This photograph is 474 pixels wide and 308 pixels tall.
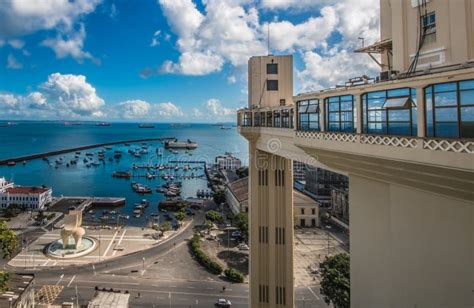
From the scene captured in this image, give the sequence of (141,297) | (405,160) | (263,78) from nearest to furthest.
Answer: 1. (405,160)
2. (263,78)
3. (141,297)

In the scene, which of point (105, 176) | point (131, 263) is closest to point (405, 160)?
point (131, 263)

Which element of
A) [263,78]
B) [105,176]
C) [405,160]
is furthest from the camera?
[105,176]

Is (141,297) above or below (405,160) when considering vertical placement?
below

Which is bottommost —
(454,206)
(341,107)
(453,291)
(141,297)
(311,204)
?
(141,297)

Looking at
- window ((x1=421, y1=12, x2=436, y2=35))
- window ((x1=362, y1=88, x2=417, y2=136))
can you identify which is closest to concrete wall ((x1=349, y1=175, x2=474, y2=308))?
window ((x1=362, y1=88, x2=417, y2=136))

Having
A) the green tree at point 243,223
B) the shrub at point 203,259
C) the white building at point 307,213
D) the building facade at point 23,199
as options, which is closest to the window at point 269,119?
the shrub at point 203,259

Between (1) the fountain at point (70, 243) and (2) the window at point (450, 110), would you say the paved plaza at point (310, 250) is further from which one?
(2) the window at point (450, 110)

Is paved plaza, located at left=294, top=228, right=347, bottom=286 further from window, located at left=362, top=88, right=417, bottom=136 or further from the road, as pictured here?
window, located at left=362, top=88, right=417, bottom=136

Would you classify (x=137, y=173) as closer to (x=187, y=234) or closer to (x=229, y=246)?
(x=187, y=234)
